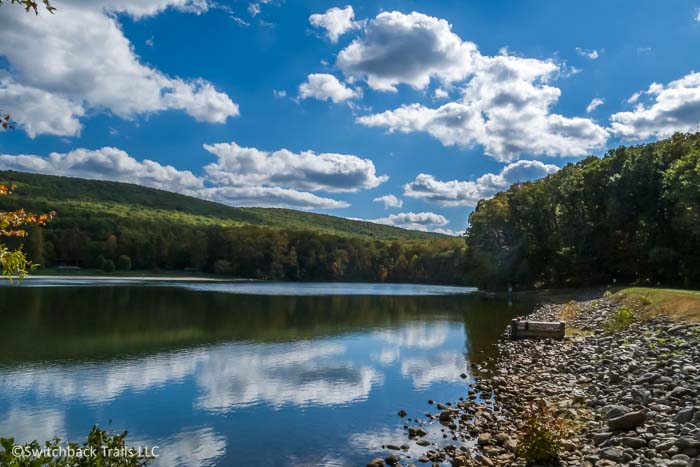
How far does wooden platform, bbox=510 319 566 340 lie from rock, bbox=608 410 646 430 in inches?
700

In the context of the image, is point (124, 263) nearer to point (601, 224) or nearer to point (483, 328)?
point (601, 224)

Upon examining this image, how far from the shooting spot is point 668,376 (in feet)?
49.7

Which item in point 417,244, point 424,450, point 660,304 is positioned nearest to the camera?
point 424,450

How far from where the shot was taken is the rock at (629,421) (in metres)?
12.2

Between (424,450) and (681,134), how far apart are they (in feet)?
207

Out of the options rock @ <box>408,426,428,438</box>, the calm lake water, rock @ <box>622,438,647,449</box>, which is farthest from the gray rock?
rock @ <box>408,426,428,438</box>

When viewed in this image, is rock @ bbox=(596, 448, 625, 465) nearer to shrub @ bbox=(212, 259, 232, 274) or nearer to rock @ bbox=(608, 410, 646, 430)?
rock @ bbox=(608, 410, 646, 430)

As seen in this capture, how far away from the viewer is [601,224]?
6950 cm

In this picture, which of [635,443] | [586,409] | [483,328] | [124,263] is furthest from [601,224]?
[124,263]

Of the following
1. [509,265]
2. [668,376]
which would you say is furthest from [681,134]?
[668,376]

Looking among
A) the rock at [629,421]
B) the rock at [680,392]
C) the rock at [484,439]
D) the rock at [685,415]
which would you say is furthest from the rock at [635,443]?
the rock at [484,439]

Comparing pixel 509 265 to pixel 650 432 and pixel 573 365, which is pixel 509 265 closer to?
pixel 573 365

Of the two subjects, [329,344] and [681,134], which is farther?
[681,134]

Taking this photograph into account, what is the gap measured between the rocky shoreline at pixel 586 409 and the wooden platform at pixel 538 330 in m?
4.89
